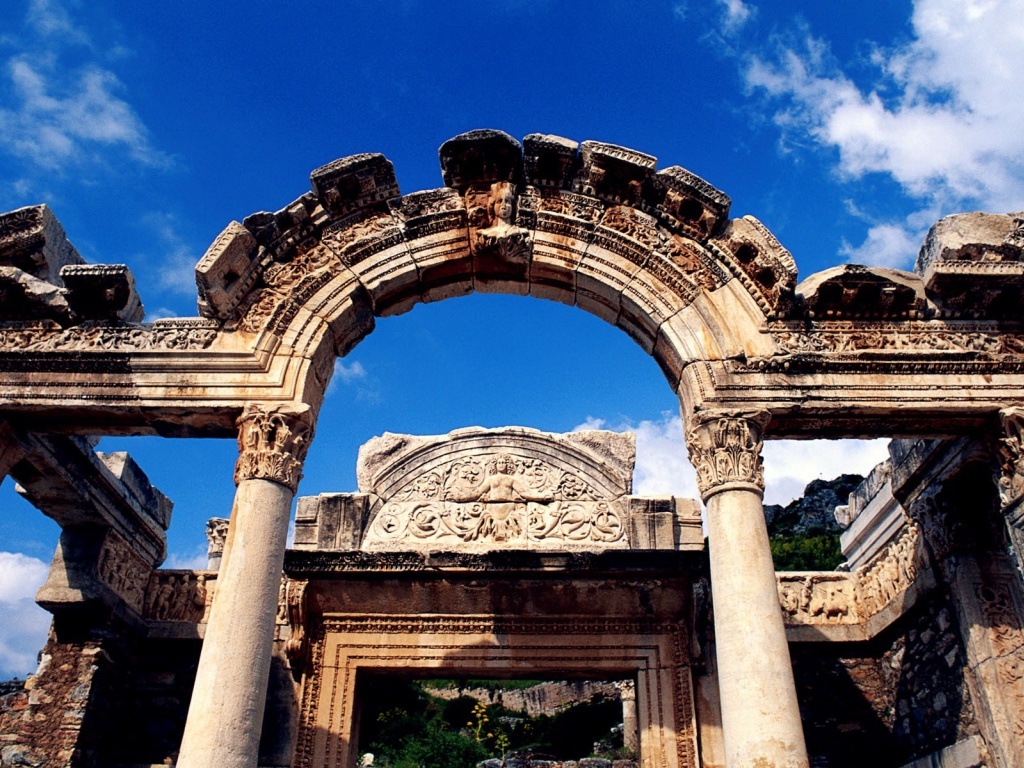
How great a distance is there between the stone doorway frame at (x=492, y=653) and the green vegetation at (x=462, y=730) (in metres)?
8.38

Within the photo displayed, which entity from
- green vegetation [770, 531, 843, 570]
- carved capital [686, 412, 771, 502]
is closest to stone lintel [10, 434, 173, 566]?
carved capital [686, 412, 771, 502]

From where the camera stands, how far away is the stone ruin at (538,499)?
7.33m

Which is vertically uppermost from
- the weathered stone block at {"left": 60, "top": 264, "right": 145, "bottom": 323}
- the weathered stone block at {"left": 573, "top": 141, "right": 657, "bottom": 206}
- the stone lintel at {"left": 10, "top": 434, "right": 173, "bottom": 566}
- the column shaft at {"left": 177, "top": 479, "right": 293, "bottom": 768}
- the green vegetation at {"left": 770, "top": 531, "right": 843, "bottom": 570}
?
the green vegetation at {"left": 770, "top": 531, "right": 843, "bottom": 570}

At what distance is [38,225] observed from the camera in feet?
27.4

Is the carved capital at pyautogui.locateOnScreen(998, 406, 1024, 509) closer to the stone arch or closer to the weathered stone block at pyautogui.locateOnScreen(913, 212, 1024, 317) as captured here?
the weathered stone block at pyautogui.locateOnScreen(913, 212, 1024, 317)

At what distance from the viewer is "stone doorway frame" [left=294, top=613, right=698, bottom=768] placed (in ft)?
32.1

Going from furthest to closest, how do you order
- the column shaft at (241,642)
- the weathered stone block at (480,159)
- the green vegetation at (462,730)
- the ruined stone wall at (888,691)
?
the green vegetation at (462,730) → the ruined stone wall at (888,691) → the weathered stone block at (480,159) → the column shaft at (241,642)

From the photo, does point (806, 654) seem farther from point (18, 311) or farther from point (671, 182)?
point (18, 311)

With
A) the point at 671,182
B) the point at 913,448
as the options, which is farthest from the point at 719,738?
the point at 671,182

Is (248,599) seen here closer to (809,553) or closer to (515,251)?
(515,251)

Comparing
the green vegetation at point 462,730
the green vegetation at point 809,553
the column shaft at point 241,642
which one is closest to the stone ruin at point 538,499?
the column shaft at point 241,642

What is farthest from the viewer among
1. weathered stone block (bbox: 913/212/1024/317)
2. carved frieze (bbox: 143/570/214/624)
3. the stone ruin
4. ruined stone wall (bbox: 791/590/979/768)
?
carved frieze (bbox: 143/570/214/624)

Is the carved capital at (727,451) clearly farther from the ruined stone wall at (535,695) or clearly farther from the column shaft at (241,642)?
the ruined stone wall at (535,695)

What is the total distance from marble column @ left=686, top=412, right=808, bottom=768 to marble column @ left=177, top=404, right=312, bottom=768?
3451 millimetres
